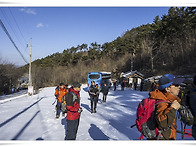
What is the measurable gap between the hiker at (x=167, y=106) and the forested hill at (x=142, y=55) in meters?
26.3

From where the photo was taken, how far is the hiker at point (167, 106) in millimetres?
1781

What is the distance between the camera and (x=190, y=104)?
2.37 metres

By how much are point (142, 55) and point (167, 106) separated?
4558 cm

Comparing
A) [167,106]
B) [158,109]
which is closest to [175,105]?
[167,106]

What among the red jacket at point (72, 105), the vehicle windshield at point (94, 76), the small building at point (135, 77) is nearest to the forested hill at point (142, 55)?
the small building at point (135, 77)

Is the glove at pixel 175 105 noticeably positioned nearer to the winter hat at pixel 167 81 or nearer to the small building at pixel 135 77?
the winter hat at pixel 167 81

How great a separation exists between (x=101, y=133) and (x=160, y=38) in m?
32.7

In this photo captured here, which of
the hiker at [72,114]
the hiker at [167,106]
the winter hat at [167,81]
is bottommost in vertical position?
the hiker at [72,114]

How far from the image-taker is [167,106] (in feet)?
6.17

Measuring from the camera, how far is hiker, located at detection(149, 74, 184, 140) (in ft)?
5.84

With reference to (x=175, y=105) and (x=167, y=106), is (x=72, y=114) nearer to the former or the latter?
(x=167, y=106)

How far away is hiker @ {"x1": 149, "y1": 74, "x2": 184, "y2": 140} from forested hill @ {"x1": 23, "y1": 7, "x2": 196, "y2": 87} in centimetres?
2629
